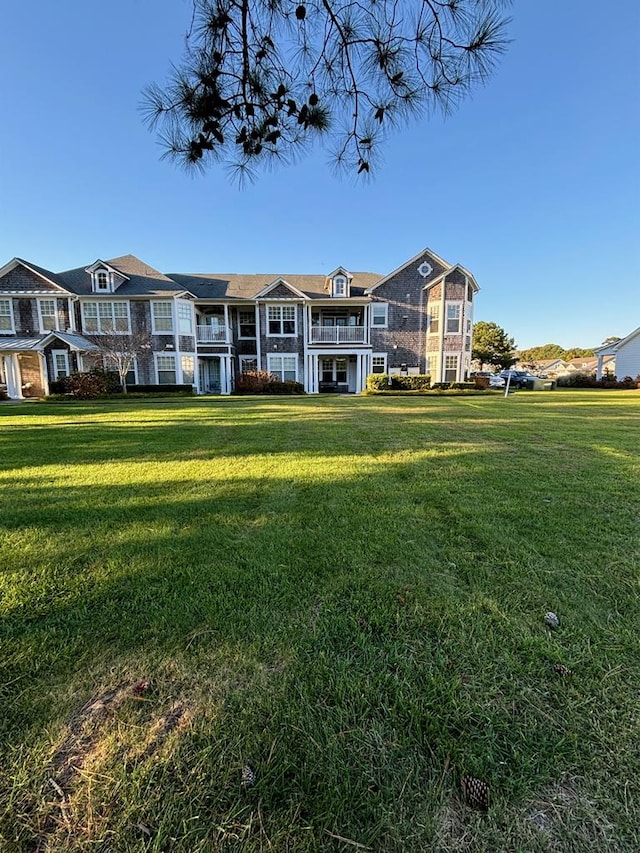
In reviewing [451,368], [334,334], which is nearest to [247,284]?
[334,334]

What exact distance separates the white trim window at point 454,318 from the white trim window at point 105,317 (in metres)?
19.4

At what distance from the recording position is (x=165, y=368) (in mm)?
23391

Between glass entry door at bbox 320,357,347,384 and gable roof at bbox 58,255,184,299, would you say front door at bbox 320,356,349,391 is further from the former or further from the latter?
gable roof at bbox 58,255,184,299

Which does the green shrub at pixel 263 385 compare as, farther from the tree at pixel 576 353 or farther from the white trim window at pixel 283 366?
the tree at pixel 576 353

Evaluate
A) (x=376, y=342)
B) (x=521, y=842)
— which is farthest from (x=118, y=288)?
(x=521, y=842)

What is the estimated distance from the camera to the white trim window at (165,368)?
76.4ft

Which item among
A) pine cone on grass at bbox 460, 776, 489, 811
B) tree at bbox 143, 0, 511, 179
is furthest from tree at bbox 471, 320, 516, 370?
pine cone on grass at bbox 460, 776, 489, 811

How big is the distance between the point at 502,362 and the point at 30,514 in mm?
56047

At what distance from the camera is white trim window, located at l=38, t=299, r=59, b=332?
2262 cm

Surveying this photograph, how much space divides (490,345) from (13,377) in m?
49.1

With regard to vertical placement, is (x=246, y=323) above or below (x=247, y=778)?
above

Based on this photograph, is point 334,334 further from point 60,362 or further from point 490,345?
point 490,345

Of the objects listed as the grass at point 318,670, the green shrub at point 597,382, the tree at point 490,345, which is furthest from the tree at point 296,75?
the tree at point 490,345

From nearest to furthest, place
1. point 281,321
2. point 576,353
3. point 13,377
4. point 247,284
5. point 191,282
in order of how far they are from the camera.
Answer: point 13,377 < point 281,321 < point 191,282 < point 247,284 < point 576,353
